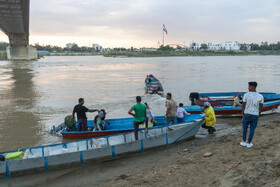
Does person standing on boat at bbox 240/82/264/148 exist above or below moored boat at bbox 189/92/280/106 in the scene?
above

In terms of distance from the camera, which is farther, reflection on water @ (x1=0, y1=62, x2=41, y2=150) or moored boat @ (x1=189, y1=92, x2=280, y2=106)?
moored boat @ (x1=189, y1=92, x2=280, y2=106)

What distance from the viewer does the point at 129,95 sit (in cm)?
2291

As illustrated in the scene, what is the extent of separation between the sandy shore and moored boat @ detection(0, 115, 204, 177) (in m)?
0.24

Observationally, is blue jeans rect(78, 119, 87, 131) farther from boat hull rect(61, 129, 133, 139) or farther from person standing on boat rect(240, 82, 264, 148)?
person standing on boat rect(240, 82, 264, 148)

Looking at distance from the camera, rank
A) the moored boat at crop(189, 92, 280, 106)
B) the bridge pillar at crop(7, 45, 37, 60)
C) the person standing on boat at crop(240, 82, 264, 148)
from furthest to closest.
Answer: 1. the bridge pillar at crop(7, 45, 37, 60)
2. the moored boat at crop(189, 92, 280, 106)
3. the person standing on boat at crop(240, 82, 264, 148)

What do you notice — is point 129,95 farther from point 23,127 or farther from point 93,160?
point 93,160

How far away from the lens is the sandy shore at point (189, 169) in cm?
559

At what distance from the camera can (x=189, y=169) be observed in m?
6.54

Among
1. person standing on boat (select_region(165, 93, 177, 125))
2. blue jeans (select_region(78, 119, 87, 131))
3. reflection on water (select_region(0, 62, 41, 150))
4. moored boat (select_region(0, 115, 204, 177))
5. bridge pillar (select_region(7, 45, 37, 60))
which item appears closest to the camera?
moored boat (select_region(0, 115, 204, 177))

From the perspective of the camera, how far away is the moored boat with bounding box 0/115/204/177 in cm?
748

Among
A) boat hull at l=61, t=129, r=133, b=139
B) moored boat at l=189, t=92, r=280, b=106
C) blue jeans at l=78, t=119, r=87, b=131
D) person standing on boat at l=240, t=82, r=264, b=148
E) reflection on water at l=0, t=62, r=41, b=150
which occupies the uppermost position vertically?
person standing on boat at l=240, t=82, r=264, b=148

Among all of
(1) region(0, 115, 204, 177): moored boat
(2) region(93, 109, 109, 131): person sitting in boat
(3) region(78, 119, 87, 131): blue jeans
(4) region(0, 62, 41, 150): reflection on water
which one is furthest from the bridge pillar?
(1) region(0, 115, 204, 177): moored boat

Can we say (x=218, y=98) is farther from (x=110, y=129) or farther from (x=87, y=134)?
(x=87, y=134)

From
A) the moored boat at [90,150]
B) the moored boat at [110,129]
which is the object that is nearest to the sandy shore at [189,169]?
the moored boat at [90,150]
